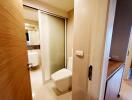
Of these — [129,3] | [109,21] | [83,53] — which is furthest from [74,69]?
[129,3]

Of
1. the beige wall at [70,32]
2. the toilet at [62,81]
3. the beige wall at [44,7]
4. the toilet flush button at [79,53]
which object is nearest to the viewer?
the toilet flush button at [79,53]

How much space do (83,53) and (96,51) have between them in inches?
7.7

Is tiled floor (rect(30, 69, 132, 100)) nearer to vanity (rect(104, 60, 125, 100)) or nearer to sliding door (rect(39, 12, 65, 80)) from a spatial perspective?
sliding door (rect(39, 12, 65, 80))

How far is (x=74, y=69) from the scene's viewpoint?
49.8 inches

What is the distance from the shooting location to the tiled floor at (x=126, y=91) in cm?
187

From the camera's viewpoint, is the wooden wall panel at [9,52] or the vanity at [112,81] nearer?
the wooden wall panel at [9,52]

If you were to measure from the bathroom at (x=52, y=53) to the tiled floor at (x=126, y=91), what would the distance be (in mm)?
1273

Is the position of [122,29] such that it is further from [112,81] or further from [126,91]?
[126,91]

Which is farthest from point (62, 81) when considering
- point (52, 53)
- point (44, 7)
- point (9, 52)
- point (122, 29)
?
point (44, 7)

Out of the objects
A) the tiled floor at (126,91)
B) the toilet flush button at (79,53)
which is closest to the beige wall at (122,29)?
the tiled floor at (126,91)

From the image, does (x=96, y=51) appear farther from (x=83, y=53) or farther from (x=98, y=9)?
(x=98, y=9)

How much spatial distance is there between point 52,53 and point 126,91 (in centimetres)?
229

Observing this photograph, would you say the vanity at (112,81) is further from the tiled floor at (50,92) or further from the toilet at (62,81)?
the toilet at (62,81)

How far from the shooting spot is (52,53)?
259 cm
